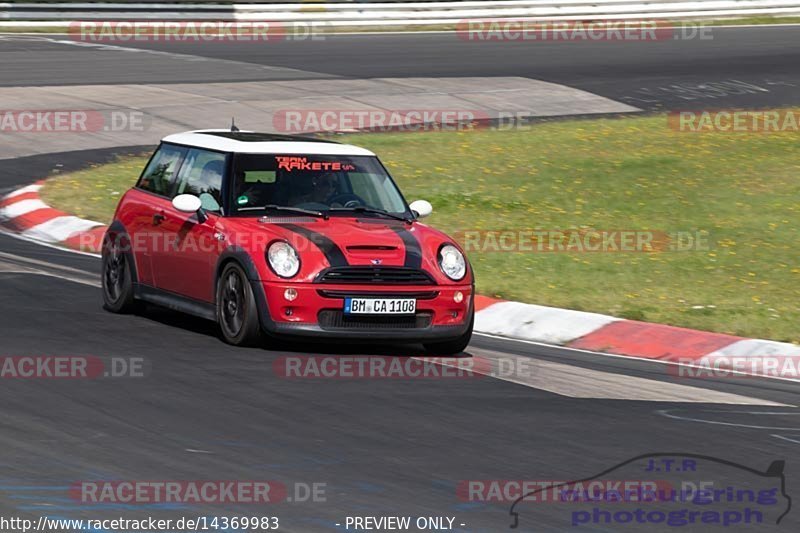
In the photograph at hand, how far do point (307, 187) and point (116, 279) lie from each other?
181 cm

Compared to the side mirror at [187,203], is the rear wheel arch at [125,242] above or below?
below

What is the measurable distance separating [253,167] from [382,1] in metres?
Result: 28.9

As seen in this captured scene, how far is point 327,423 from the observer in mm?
8375

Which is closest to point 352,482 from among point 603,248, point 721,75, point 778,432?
point 778,432

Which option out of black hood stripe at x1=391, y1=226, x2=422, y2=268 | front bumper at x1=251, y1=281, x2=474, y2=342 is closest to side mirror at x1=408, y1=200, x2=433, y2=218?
black hood stripe at x1=391, y1=226, x2=422, y2=268

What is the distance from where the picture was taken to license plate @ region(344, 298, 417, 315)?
10.5 m

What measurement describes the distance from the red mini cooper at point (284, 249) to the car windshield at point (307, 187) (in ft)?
0.03

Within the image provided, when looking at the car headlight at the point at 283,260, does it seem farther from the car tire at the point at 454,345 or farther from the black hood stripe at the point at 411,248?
the car tire at the point at 454,345

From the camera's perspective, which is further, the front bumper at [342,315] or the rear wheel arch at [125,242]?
the rear wheel arch at [125,242]

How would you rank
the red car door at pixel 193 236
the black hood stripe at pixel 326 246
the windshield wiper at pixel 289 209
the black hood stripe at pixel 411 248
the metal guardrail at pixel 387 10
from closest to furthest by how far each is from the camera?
the black hood stripe at pixel 326 246
the black hood stripe at pixel 411 248
the red car door at pixel 193 236
the windshield wiper at pixel 289 209
the metal guardrail at pixel 387 10

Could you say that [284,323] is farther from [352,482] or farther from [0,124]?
[0,124]

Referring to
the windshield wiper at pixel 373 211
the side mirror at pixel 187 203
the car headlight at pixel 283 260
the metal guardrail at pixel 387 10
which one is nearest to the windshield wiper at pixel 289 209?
the windshield wiper at pixel 373 211

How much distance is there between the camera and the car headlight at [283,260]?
1046 centimetres

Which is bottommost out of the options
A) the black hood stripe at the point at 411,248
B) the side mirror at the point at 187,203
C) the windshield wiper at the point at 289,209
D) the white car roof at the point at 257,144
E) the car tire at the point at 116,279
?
the car tire at the point at 116,279
